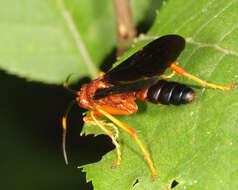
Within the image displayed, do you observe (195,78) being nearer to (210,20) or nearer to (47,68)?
(210,20)

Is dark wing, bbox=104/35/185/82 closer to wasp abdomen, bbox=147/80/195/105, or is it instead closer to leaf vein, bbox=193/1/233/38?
wasp abdomen, bbox=147/80/195/105

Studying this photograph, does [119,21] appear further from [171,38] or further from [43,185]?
[43,185]

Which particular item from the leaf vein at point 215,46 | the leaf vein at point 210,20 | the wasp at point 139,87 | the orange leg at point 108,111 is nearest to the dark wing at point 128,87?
the wasp at point 139,87

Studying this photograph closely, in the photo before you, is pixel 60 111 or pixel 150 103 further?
pixel 60 111

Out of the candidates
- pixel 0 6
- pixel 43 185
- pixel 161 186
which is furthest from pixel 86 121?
pixel 0 6

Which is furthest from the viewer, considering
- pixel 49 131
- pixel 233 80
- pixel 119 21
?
pixel 49 131

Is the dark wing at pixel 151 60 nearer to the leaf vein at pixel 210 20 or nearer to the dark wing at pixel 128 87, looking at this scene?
the dark wing at pixel 128 87

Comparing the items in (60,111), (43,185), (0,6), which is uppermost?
(0,6)

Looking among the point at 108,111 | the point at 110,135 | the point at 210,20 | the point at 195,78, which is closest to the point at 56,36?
the point at 108,111
